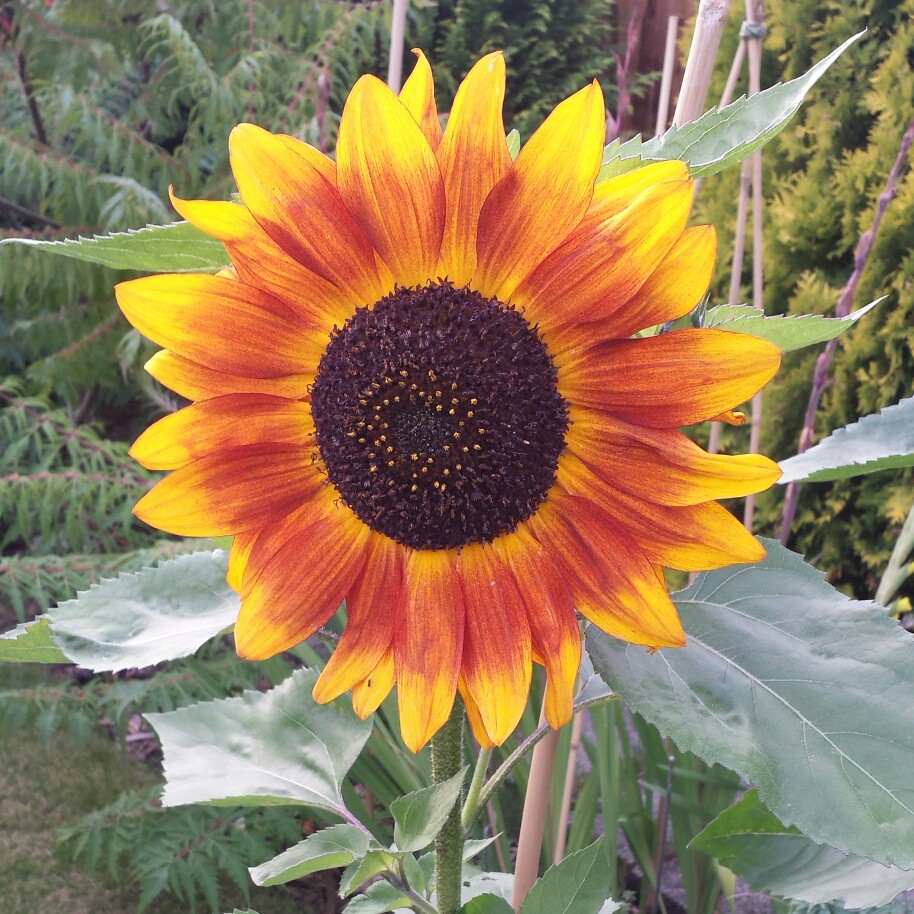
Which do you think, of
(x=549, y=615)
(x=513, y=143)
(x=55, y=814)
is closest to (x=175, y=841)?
(x=55, y=814)

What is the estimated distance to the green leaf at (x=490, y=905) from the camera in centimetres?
60

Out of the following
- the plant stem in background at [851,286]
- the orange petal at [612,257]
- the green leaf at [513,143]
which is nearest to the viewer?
the orange petal at [612,257]

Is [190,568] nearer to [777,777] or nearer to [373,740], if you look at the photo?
[777,777]

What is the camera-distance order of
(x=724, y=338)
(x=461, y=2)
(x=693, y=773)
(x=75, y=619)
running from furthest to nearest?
1. (x=461, y=2)
2. (x=693, y=773)
3. (x=75, y=619)
4. (x=724, y=338)

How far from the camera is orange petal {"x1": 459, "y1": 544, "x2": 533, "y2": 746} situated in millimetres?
483

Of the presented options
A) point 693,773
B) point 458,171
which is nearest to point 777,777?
point 458,171

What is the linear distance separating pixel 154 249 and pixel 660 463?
32 centimetres

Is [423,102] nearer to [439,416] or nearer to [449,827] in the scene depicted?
[439,416]

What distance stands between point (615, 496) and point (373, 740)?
4.09 ft

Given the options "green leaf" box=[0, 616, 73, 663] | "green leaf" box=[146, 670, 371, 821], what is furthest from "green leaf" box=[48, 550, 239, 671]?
"green leaf" box=[146, 670, 371, 821]

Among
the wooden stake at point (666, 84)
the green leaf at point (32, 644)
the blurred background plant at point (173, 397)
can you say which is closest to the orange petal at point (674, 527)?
the green leaf at point (32, 644)

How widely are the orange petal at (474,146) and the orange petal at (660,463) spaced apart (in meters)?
0.13

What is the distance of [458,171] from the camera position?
480 millimetres

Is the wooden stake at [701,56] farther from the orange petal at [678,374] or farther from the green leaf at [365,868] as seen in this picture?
the green leaf at [365,868]
